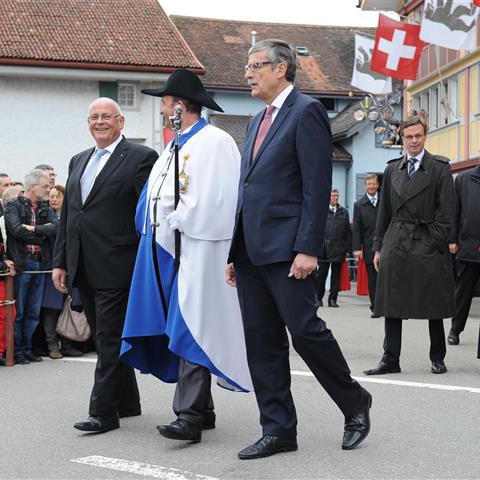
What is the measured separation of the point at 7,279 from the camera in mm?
10844

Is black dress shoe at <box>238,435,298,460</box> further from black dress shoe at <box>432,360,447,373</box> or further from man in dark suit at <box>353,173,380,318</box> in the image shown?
man in dark suit at <box>353,173,380,318</box>

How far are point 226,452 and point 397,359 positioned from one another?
3521mm

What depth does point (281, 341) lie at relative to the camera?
6.21 metres

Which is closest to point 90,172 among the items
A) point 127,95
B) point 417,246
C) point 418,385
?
point 418,385

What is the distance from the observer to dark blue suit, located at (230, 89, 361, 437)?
5871 mm

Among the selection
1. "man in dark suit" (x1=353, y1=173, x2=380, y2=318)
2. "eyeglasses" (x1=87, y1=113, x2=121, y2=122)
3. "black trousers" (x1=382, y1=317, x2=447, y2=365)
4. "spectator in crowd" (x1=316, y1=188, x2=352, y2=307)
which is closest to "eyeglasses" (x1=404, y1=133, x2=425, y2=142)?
"black trousers" (x1=382, y1=317, x2=447, y2=365)

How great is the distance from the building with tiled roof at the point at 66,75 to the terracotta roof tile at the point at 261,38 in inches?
617

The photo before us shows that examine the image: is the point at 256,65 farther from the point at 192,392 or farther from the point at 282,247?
the point at 192,392

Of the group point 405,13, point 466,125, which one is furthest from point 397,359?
point 405,13

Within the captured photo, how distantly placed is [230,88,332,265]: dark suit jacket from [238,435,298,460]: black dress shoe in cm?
96

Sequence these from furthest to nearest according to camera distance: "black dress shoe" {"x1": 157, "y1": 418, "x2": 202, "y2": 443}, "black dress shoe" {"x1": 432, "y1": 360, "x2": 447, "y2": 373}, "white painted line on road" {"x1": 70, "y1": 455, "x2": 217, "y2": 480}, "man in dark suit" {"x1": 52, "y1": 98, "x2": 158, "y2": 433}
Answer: "black dress shoe" {"x1": 432, "y1": 360, "x2": 447, "y2": 373} → "man in dark suit" {"x1": 52, "y1": 98, "x2": 158, "y2": 433} → "black dress shoe" {"x1": 157, "y1": 418, "x2": 202, "y2": 443} → "white painted line on road" {"x1": 70, "y1": 455, "x2": 217, "y2": 480}

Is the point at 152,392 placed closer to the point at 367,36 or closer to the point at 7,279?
the point at 7,279

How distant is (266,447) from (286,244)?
3.62 feet

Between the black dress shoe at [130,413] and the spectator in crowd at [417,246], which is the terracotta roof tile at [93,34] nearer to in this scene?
the spectator in crowd at [417,246]
